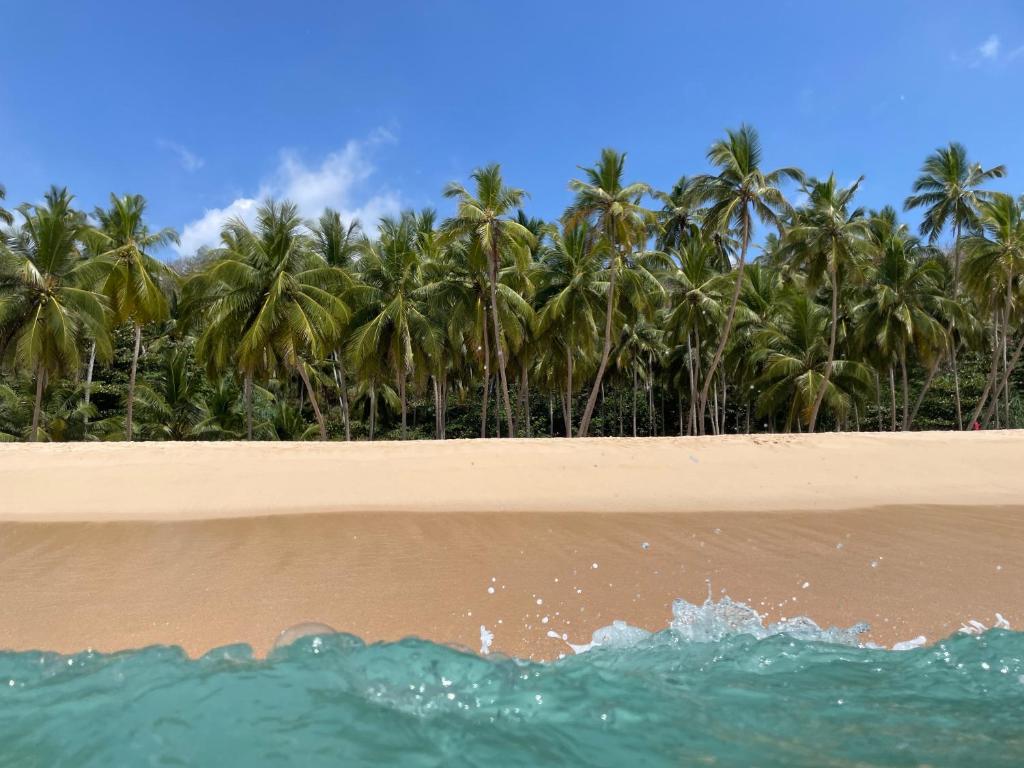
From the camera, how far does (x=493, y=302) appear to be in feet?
67.3

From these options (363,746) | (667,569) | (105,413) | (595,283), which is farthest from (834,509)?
(105,413)

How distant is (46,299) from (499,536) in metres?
18.1

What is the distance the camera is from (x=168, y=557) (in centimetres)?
688

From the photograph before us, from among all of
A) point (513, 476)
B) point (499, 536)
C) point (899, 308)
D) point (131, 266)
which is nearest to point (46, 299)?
point (131, 266)

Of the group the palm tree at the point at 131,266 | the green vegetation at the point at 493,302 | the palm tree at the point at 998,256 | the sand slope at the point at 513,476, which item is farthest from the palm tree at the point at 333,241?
the palm tree at the point at 998,256

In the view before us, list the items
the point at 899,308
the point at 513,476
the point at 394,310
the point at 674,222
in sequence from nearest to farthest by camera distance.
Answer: the point at 513,476 → the point at 394,310 → the point at 899,308 → the point at 674,222

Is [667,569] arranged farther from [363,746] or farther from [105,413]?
[105,413]

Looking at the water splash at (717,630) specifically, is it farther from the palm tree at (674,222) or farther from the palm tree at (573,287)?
the palm tree at (674,222)

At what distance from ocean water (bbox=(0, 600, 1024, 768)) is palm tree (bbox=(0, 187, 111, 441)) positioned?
18.2m

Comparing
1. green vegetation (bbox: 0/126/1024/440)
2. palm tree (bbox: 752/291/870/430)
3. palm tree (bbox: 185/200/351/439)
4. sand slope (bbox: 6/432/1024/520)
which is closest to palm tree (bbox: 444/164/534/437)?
green vegetation (bbox: 0/126/1024/440)

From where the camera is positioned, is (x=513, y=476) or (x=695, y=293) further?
(x=695, y=293)

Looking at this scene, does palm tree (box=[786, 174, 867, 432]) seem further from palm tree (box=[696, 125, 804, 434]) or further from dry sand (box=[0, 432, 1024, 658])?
dry sand (box=[0, 432, 1024, 658])

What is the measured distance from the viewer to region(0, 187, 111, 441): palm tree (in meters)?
18.2

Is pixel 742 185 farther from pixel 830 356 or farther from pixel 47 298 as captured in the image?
pixel 47 298
